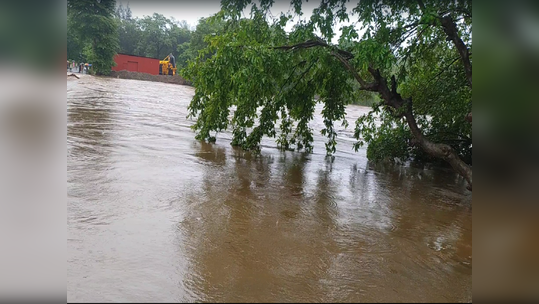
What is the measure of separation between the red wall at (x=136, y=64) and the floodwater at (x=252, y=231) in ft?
179

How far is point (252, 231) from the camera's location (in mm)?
5035

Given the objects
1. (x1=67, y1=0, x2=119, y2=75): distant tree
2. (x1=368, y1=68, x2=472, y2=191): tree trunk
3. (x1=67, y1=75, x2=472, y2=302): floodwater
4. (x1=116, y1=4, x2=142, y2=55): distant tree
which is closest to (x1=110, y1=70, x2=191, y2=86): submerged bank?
(x1=67, y1=0, x2=119, y2=75): distant tree

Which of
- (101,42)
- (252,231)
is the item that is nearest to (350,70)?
(252,231)

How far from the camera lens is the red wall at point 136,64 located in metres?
60.3

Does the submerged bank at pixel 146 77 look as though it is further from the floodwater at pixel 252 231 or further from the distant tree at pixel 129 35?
the floodwater at pixel 252 231

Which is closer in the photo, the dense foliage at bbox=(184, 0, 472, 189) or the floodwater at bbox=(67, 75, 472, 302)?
the floodwater at bbox=(67, 75, 472, 302)

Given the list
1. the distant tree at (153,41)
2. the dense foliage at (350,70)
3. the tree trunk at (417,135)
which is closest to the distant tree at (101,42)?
the distant tree at (153,41)

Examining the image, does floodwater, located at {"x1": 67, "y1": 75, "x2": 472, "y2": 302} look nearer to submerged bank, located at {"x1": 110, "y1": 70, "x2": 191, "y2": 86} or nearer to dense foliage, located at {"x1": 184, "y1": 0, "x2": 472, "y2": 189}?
dense foliage, located at {"x1": 184, "y1": 0, "x2": 472, "y2": 189}

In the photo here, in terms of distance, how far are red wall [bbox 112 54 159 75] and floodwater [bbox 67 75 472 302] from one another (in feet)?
179

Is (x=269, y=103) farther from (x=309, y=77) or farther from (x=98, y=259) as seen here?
(x=98, y=259)

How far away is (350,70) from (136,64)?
58.5 metres

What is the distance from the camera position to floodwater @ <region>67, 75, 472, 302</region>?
356cm

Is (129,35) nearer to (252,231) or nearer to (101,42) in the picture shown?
(101,42)
